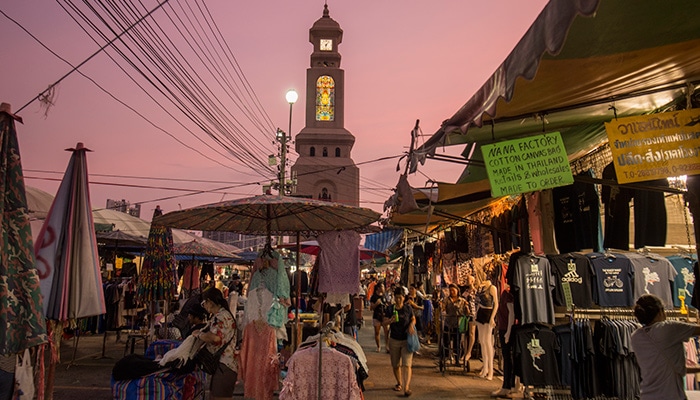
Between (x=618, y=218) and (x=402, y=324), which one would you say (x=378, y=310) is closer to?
(x=402, y=324)

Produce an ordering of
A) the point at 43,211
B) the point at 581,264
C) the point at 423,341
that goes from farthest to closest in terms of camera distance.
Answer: the point at 423,341, the point at 43,211, the point at 581,264

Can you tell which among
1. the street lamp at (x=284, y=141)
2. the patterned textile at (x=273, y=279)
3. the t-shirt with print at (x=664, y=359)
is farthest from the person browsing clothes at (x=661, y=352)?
the street lamp at (x=284, y=141)

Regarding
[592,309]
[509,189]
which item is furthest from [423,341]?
[509,189]

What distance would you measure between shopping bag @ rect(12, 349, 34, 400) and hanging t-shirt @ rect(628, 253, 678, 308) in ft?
24.6

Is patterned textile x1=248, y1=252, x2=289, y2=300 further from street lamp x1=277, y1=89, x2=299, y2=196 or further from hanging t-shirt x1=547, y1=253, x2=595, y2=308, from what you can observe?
street lamp x1=277, y1=89, x2=299, y2=196

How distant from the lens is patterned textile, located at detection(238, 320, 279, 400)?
6184 mm

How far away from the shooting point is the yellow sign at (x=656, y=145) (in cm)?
355

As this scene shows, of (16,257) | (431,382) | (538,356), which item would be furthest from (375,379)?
(16,257)

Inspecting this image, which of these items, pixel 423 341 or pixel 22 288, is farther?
pixel 423 341

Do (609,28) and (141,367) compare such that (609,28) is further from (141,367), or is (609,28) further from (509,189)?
(141,367)

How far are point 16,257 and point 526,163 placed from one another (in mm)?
4065

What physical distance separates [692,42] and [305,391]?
14.2ft

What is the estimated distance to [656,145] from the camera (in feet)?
12.0

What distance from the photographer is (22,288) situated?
3.25m
